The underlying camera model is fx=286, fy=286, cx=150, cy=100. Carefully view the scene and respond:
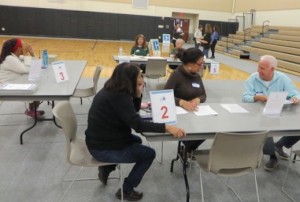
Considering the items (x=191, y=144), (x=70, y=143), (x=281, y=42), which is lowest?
(x=191, y=144)

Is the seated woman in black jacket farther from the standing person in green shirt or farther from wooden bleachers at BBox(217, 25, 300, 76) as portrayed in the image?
wooden bleachers at BBox(217, 25, 300, 76)

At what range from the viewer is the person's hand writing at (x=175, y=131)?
1.96m

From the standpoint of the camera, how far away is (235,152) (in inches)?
78.2

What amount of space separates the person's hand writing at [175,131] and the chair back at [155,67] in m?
3.59

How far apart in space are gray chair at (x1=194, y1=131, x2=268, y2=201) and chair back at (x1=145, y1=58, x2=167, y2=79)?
3.54 m

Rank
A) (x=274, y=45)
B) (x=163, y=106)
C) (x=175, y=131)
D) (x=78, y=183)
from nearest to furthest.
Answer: (x=175, y=131), (x=163, y=106), (x=78, y=183), (x=274, y=45)

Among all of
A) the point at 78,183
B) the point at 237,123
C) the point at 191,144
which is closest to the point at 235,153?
the point at 237,123

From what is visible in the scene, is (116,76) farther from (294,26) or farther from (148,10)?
(148,10)

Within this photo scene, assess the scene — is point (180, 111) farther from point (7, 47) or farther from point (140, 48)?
point (140, 48)

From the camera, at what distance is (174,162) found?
3092mm

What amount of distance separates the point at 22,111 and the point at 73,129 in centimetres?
243

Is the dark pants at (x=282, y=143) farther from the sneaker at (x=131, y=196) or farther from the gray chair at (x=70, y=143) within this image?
the gray chair at (x=70, y=143)

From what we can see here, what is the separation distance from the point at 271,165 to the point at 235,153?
1291mm

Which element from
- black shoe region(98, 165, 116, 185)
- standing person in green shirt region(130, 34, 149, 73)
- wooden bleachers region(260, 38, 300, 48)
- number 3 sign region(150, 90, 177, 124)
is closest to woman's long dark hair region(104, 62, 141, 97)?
number 3 sign region(150, 90, 177, 124)
